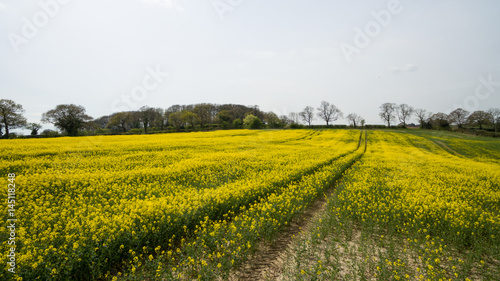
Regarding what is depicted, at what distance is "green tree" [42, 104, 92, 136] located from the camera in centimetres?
5219

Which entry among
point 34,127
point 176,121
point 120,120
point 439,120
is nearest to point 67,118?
point 34,127

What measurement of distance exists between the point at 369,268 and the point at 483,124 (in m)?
102

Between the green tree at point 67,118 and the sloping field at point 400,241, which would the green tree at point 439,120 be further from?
the green tree at point 67,118

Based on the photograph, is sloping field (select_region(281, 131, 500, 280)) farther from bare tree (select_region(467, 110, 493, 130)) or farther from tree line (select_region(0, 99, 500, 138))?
bare tree (select_region(467, 110, 493, 130))

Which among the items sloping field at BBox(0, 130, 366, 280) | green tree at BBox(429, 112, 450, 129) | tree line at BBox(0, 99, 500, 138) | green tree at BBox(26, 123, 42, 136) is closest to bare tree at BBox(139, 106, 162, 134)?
tree line at BBox(0, 99, 500, 138)

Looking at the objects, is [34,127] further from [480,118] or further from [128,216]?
[480,118]

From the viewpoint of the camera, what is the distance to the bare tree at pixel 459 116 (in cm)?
8078

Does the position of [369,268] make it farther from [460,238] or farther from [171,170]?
[171,170]

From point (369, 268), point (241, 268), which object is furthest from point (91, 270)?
point (369, 268)

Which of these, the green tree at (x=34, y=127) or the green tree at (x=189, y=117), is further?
the green tree at (x=189, y=117)

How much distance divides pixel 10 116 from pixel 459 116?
13498 cm

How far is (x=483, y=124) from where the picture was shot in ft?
236

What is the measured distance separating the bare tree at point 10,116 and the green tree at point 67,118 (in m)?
10.0

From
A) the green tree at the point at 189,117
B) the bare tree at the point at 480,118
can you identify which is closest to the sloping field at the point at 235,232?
the green tree at the point at 189,117
